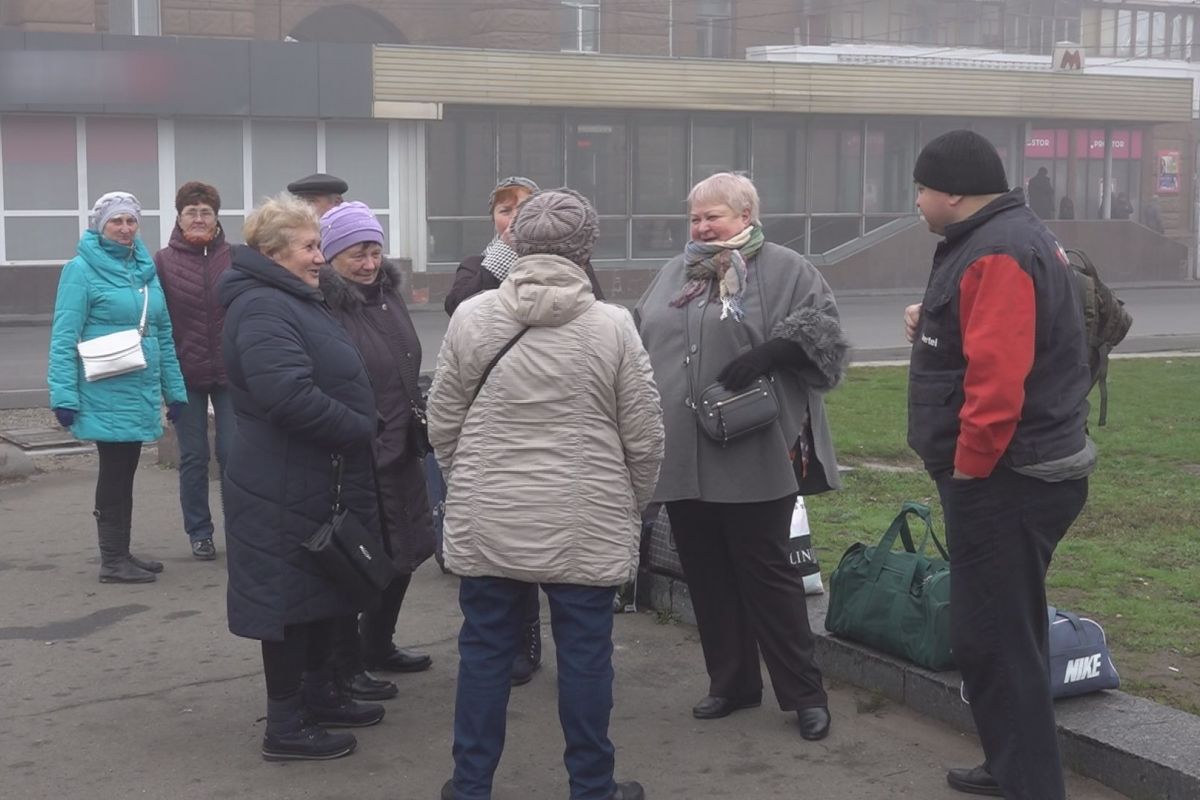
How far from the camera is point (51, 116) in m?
25.1

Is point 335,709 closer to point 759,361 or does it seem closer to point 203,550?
point 759,361

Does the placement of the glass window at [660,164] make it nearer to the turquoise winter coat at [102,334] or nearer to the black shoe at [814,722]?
the turquoise winter coat at [102,334]

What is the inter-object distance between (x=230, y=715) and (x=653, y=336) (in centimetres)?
190

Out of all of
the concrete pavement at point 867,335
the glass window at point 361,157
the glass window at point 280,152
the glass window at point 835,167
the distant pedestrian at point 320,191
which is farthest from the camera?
the glass window at point 835,167

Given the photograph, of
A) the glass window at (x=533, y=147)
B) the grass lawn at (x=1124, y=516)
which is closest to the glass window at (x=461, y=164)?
the glass window at (x=533, y=147)

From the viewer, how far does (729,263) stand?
16.1 ft

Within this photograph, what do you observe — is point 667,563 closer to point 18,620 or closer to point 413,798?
point 413,798

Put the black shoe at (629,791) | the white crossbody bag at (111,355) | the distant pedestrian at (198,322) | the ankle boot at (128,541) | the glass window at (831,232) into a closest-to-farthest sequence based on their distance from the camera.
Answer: the black shoe at (629,791)
the white crossbody bag at (111,355)
the ankle boot at (128,541)
the distant pedestrian at (198,322)
the glass window at (831,232)

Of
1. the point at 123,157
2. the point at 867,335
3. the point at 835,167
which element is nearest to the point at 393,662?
the point at 867,335

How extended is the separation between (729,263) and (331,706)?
1924 mm

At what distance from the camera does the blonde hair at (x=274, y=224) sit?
15.6 feet

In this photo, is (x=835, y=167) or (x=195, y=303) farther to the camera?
(x=835, y=167)

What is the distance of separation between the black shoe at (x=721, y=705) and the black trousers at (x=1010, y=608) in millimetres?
1189

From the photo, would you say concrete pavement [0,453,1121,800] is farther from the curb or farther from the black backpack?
the black backpack
